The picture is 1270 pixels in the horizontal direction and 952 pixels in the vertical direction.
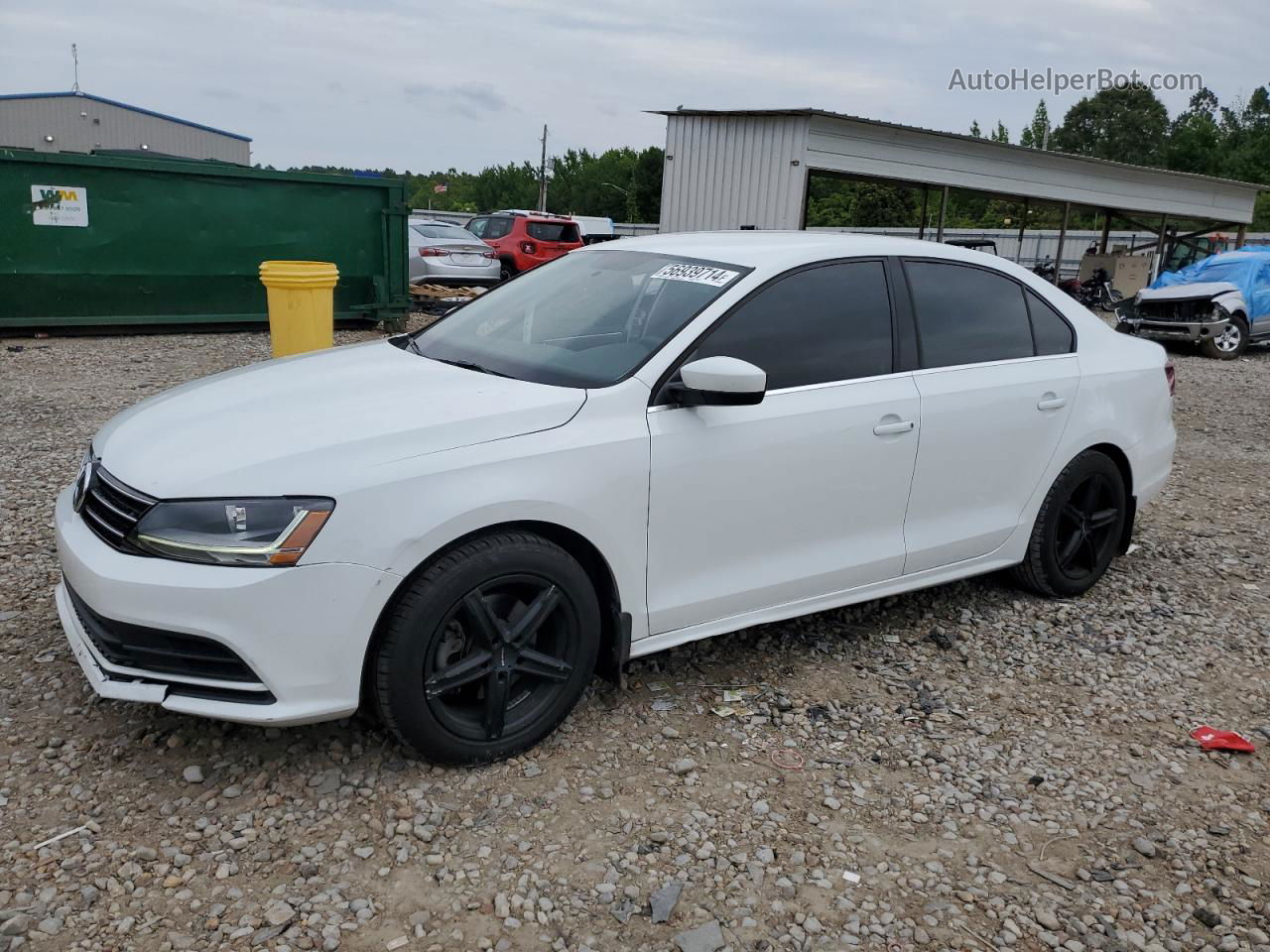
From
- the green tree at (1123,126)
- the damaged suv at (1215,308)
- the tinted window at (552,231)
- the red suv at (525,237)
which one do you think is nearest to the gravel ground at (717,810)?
the damaged suv at (1215,308)

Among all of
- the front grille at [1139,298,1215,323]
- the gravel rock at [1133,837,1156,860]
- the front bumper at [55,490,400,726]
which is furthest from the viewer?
the front grille at [1139,298,1215,323]

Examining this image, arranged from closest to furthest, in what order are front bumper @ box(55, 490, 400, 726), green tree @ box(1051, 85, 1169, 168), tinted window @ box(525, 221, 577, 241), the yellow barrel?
front bumper @ box(55, 490, 400, 726), the yellow barrel, tinted window @ box(525, 221, 577, 241), green tree @ box(1051, 85, 1169, 168)

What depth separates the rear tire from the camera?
1559cm

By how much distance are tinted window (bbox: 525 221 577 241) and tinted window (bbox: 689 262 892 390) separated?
55.1 ft

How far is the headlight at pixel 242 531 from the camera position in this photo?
2643 millimetres

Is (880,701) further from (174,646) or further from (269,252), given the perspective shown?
(269,252)

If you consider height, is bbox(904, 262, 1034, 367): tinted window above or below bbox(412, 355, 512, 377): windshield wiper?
above

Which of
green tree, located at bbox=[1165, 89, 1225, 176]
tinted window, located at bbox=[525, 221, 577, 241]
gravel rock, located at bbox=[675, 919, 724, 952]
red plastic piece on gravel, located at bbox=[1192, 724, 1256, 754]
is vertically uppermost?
green tree, located at bbox=[1165, 89, 1225, 176]

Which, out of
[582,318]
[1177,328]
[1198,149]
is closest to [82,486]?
[582,318]

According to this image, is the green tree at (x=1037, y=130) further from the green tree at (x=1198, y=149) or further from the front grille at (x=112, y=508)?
the front grille at (x=112, y=508)

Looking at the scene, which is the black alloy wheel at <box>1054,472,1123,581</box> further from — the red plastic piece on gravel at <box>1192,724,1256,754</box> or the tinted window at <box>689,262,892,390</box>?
the tinted window at <box>689,262,892,390</box>

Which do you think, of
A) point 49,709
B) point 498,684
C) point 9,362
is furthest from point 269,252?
point 498,684

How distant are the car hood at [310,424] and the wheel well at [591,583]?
11.0 inches

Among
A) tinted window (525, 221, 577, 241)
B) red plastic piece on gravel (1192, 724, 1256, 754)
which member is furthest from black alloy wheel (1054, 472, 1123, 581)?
tinted window (525, 221, 577, 241)
